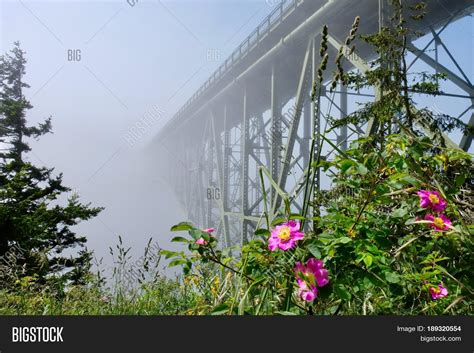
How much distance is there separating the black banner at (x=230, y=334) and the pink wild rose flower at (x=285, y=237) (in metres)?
0.26

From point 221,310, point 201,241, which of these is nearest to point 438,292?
point 221,310

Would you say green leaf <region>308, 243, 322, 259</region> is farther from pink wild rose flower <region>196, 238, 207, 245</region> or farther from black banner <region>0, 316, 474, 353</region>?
pink wild rose flower <region>196, 238, 207, 245</region>

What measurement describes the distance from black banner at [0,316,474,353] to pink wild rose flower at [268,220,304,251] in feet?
0.87

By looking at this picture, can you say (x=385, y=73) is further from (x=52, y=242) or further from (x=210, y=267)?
(x=52, y=242)

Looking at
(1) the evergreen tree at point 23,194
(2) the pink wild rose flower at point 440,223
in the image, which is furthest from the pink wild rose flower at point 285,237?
(1) the evergreen tree at point 23,194

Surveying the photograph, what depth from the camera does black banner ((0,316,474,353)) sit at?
61.7 inches

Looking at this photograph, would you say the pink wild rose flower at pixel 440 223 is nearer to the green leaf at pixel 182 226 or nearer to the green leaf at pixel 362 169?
the green leaf at pixel 362 169

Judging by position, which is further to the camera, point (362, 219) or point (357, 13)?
point (357, 13)

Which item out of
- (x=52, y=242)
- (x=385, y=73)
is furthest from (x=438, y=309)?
(x=52, y=242)

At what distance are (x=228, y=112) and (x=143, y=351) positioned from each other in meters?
15.1

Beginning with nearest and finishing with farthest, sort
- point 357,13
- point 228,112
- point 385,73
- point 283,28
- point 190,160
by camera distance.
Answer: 1. point 385,73
2. point 357,13
3. point 283,28
4. point 228,112
5. point 190,160

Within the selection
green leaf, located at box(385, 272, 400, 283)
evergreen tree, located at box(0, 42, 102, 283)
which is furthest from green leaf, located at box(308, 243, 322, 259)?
evergreen tree, located at box(0, 42, 102, 283)

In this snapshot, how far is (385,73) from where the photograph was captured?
5090mm

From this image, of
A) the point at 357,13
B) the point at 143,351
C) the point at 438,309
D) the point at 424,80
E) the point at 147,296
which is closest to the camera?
the point at 143,351
